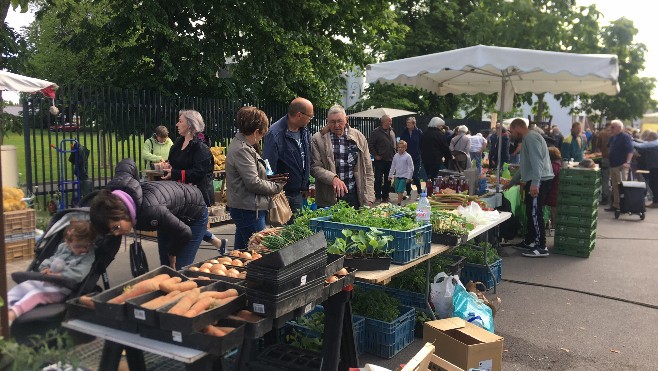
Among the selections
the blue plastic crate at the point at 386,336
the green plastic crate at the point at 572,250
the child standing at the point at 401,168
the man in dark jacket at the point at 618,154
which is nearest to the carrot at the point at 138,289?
the blue plastic crate at the point at 386,336

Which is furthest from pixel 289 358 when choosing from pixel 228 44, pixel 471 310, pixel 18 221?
pixel 228 44

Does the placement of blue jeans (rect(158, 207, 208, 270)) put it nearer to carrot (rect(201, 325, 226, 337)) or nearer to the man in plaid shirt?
the man in plaid shirt

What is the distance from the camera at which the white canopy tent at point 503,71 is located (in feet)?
22.1

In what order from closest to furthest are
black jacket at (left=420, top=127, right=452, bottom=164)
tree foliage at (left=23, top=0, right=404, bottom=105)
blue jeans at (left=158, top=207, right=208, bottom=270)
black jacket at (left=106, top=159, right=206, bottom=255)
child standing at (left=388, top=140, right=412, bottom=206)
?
black jacket at (left=106, top=159, right=206, bottom=255)
blue jeans at (left=158, top=207, right=208, bottom=270)
child standing at (left=388, top=140, right=412, bottom=206)
black jacket at (left=420, top=127, right=452, bottom=164)
tree foliage at (left=23, top=0, right=404, bottom=105)

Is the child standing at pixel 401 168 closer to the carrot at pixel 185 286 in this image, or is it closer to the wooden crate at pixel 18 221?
the wooden crate at pixel 18 221

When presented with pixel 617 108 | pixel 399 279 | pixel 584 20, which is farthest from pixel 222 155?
pixel 617 108

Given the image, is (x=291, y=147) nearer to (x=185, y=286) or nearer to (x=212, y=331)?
(x=185, y=286)

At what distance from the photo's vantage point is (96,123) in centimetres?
1022

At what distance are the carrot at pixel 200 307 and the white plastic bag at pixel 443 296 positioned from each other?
108 inches

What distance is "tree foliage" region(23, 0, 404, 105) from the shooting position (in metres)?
13.2

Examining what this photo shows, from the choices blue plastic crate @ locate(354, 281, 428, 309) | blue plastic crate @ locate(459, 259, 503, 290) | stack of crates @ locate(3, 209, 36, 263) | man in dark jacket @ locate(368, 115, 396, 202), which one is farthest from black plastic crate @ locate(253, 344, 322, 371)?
man in dark jacket @ locate(368, 115, 396, 202)

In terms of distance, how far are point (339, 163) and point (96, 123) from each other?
20.6 feet

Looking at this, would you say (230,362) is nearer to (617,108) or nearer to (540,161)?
(540,161)

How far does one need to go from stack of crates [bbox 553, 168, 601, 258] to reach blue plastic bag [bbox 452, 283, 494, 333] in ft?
12.9
